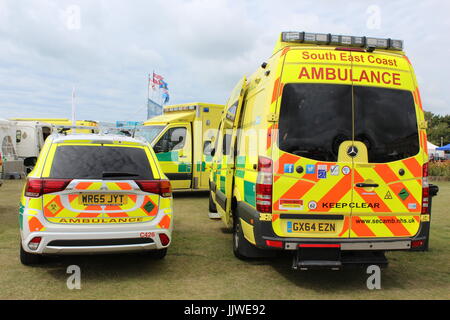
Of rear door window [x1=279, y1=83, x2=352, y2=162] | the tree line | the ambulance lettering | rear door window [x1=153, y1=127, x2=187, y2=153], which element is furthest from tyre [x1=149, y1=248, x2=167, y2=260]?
the tree line

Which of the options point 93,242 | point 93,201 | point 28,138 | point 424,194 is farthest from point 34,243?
point 28,138

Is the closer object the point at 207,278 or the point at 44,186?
the point at 44,186

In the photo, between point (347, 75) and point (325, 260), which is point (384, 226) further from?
point (347, 75)

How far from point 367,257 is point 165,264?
8.15 feet

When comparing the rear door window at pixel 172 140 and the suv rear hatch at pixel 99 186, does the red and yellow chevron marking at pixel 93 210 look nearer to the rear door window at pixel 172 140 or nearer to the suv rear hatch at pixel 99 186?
the suv rear hatch at pixel 99 186

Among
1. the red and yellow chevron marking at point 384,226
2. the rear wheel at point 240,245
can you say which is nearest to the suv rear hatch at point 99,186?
the rear wheel at point 240,245

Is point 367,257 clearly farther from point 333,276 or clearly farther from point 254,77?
point 254,77

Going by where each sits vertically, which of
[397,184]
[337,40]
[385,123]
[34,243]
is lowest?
[34,243]

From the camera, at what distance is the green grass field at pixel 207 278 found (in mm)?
4250

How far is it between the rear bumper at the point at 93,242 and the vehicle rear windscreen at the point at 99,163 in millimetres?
626

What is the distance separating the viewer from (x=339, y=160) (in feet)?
14.2

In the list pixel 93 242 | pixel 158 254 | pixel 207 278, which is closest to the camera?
pixel 93 242

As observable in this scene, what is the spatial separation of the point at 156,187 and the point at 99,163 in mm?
704

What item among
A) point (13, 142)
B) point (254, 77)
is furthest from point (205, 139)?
point (13, 142)
